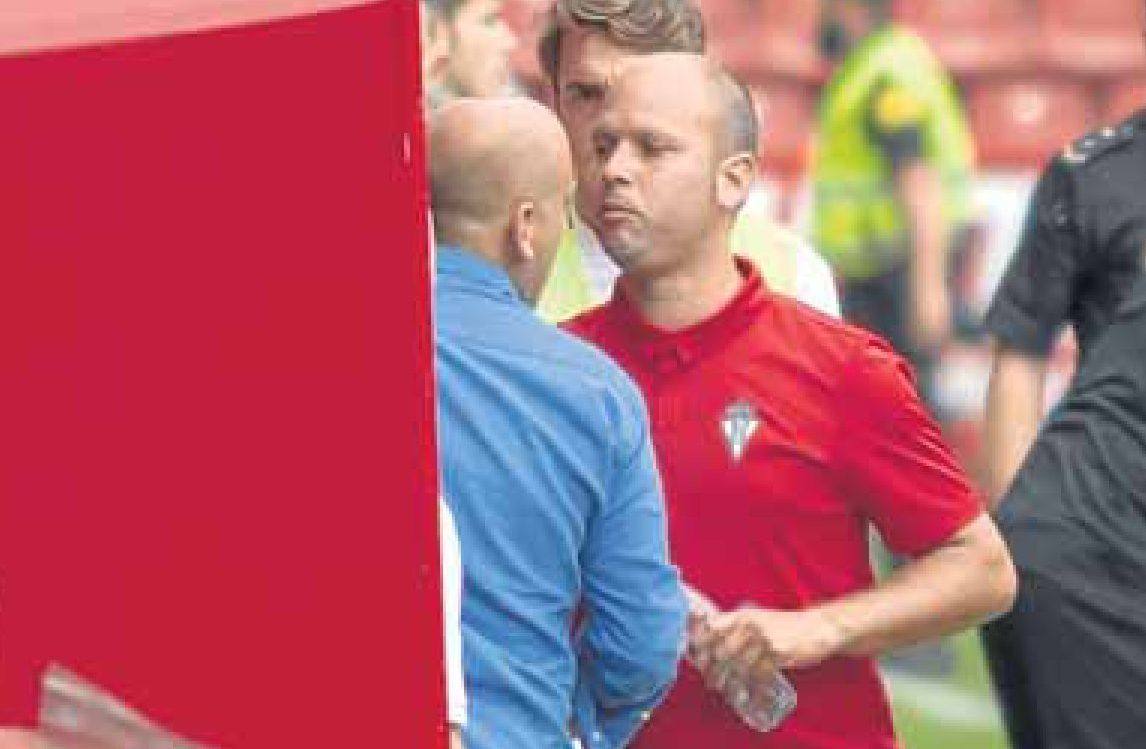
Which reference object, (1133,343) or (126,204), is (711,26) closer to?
(1133,343)

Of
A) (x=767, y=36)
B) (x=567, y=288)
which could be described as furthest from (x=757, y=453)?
(x=767, y=36)

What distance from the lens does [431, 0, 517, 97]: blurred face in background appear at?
732 cm

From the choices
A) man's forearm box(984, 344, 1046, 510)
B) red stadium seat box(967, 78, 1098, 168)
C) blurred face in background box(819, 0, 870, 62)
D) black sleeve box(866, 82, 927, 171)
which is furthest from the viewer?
red stadium seat box(967, 78, 1098, 168)

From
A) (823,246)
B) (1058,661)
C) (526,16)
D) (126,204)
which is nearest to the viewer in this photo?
(126,204)

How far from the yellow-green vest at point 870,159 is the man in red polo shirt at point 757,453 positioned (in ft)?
23.3

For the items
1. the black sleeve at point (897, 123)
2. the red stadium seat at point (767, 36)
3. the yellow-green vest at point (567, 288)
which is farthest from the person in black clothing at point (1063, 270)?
the red stadium seat at point (767, 36)

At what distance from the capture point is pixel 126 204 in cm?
320

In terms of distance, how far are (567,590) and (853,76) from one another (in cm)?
815

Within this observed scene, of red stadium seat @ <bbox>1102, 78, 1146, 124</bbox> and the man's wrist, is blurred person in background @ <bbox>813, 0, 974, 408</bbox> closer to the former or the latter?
red stadium seat @ <bbox>1102, 78, 1146, 124</bbox>

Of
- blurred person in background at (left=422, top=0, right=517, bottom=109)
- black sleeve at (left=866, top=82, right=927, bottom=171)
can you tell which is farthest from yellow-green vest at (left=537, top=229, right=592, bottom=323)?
black sleeve at (left=866, top=82, right=927, bottom=171)

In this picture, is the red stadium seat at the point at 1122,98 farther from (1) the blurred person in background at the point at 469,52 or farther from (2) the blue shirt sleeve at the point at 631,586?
(2) the blue shirt sleeve at the point at 631,586

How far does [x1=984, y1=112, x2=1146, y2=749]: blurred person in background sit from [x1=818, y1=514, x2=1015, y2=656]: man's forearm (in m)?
0.80

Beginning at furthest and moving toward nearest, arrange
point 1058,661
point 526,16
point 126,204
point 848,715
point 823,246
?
point 823,246 < point 526,16 < point 1058,661 < point 848,715 < point 126,204

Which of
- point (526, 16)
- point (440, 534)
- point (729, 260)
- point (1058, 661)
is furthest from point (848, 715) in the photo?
point (526, 16)
